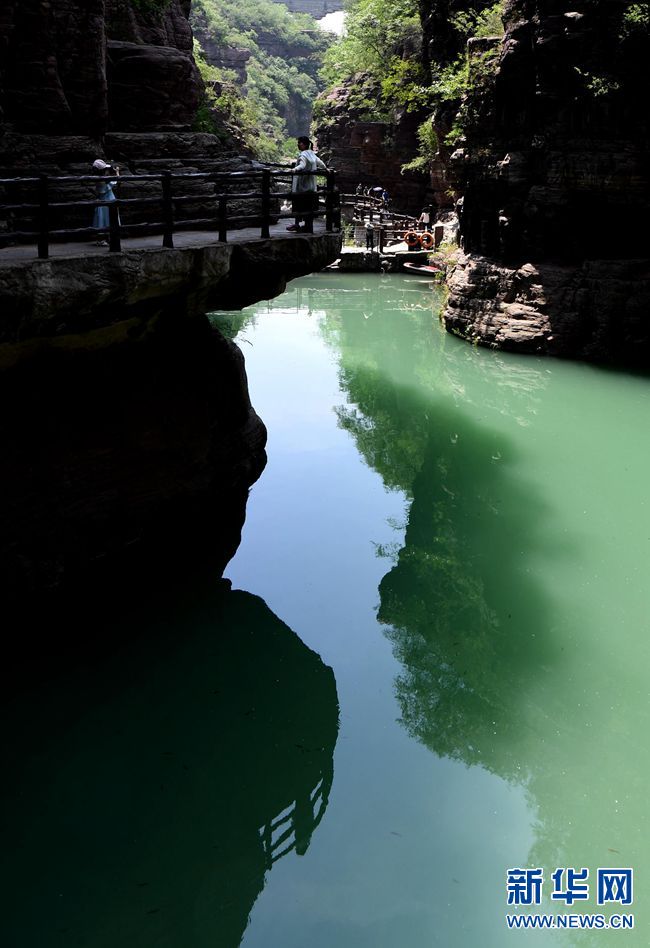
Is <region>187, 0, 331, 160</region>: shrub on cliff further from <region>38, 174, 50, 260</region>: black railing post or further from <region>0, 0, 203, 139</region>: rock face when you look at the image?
<region>38, 174, 50, 260</region>: black railing post

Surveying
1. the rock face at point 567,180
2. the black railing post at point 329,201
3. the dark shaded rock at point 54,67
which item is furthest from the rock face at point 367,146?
the dark shaded rock at point 54,67

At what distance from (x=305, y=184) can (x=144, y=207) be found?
2183 mm

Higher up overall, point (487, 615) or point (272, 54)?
point (272, 54)

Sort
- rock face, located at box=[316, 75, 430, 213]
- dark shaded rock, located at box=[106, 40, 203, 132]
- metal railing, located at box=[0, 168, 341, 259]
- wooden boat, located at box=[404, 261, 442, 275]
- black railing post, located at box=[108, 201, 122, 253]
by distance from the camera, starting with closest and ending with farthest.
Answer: metal railing, located at box=[0, 168, 341, 259]
black railing post, located at box=[108, 201, 122, 253]
dark shaded rock, located at box=[106, 40, 203, 132]
wooden boat, located at box=[404, 261, 442, 275]
rock face, located at box=[316, 75, 430, 213]

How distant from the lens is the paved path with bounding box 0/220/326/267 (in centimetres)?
733

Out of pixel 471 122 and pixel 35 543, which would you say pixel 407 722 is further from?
pixel 471 122

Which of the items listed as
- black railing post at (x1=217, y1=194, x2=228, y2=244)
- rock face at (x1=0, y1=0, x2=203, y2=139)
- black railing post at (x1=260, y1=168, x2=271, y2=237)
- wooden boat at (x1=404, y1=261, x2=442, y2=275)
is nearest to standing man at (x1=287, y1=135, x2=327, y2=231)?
black railing post at (x1=260, y1=168, x2=271, y2=237)

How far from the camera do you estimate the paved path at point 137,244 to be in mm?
7328

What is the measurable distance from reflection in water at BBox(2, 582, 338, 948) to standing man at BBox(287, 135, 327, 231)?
546cm

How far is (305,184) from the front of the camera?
11.3 m

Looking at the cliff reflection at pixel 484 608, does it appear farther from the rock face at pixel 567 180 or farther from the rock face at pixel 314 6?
the rock face at pixel 314 6

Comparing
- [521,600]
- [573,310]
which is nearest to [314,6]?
[573,310]

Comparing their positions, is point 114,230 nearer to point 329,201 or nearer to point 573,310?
point 329,201

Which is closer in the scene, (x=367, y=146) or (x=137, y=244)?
(x=137, y=244)
